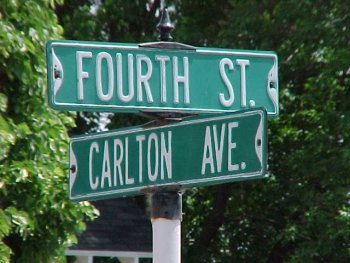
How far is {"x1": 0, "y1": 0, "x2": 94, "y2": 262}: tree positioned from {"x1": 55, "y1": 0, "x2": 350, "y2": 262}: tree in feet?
14.8

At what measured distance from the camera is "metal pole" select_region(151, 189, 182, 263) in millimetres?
3701

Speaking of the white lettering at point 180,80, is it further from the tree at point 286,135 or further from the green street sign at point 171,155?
the tree at point 286,135

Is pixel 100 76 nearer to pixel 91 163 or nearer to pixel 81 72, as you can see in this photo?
pixel 81 72

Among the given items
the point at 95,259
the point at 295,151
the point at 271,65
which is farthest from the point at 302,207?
the point at 271,65

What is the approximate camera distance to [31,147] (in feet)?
30.5

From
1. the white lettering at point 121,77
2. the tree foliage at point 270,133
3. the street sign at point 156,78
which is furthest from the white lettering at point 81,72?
the tree foliage at point 270,133

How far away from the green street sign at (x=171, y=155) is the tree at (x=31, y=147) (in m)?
5.01

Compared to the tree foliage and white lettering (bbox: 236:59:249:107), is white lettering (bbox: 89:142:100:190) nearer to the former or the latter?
white lettering (bbox: 236:59:249:107)

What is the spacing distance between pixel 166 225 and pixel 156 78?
52 centimetres

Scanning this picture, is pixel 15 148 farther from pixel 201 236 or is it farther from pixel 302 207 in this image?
pixel 201 236

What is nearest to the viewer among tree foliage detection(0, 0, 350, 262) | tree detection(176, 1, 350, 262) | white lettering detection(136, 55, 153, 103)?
white lettering detection(136, 55, 153, 103)

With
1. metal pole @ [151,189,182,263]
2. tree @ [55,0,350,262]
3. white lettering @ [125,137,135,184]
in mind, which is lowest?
metal pole @ [151,189,182,263]

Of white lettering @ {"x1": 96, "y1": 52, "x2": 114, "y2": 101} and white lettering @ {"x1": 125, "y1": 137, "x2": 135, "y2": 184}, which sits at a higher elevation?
white lettering @ {"x1": 96, "y1": 52, "x2": 114, "y2": 101}

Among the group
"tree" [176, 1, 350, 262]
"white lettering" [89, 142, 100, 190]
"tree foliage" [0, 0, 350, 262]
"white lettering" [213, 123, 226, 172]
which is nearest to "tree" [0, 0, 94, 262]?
"tree foliage" [0, 0, 350, 262]
